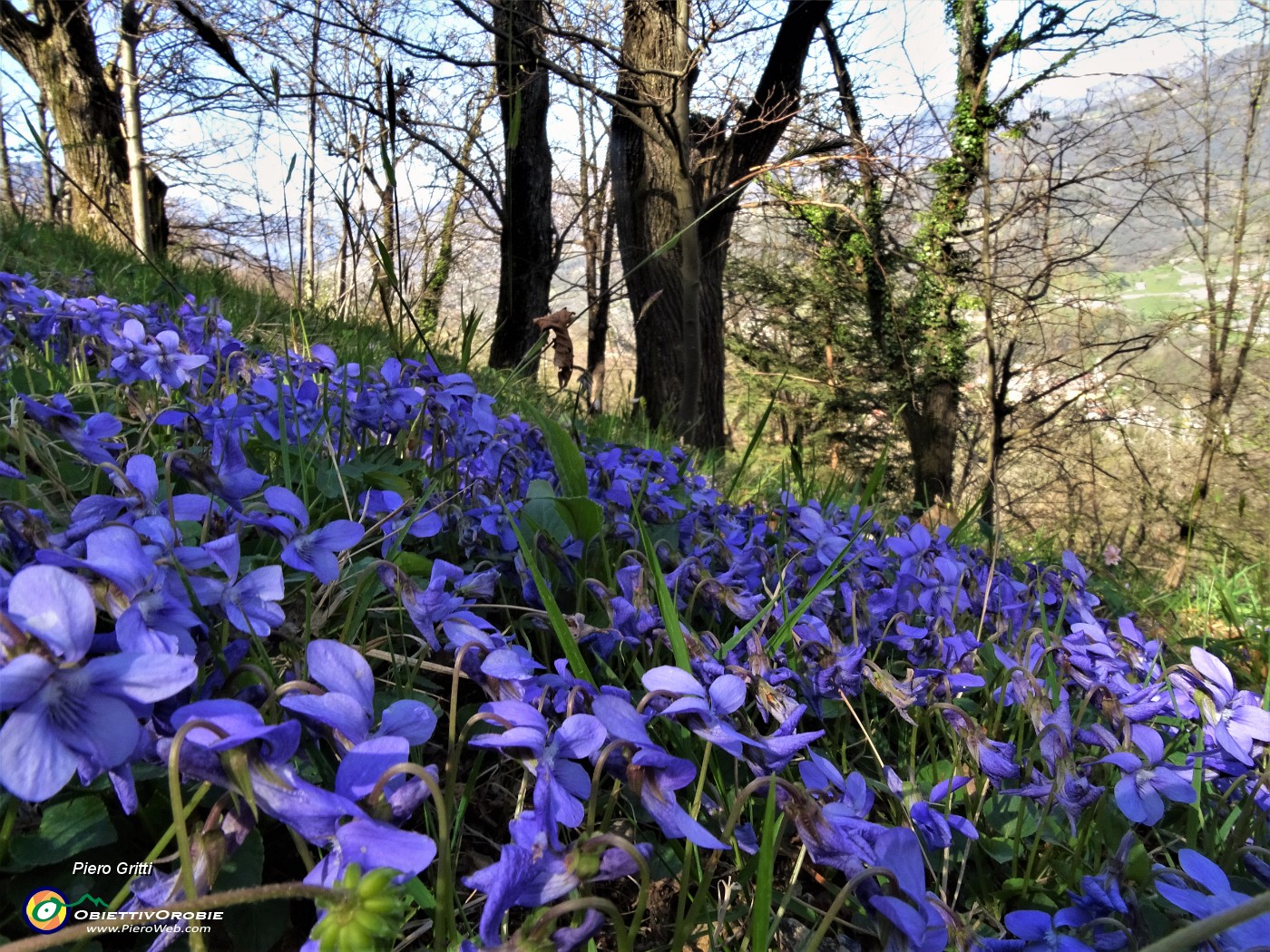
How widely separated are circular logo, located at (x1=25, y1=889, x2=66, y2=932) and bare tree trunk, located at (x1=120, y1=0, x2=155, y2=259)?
21.3 ft

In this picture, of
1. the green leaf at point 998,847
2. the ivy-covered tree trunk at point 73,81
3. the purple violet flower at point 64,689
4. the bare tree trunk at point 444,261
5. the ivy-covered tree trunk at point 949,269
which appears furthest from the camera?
the ivy-covered tree trunk at point 949,269

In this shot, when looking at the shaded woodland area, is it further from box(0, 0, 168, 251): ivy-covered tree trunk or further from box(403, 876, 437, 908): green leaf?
box(403, 876, 437, 908): green leaf

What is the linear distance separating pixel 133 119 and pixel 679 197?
515cm

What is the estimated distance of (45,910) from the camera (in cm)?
59

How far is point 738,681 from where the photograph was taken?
2.35 ft

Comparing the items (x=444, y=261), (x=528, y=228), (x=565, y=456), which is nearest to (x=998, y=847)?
(x=565, y=456)

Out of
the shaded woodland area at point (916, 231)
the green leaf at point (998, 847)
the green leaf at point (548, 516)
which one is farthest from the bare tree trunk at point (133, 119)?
the green leaf at point (998, 847)

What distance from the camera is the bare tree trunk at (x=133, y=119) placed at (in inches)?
260

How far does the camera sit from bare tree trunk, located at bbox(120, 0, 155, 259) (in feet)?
21.6

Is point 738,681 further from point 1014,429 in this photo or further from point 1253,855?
point 1014,429

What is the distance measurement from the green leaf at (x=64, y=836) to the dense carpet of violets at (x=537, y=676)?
0.03 m

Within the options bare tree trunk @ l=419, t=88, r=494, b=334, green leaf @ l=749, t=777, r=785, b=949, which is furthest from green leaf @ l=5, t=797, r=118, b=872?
bare tree trunk @ l=419, t=88, r=494, b=334

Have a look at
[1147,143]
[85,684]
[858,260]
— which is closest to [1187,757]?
[85,684]

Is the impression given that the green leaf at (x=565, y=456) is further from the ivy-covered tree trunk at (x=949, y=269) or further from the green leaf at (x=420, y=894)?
the ivy-covered tree trunk at (x=949, y=269)
